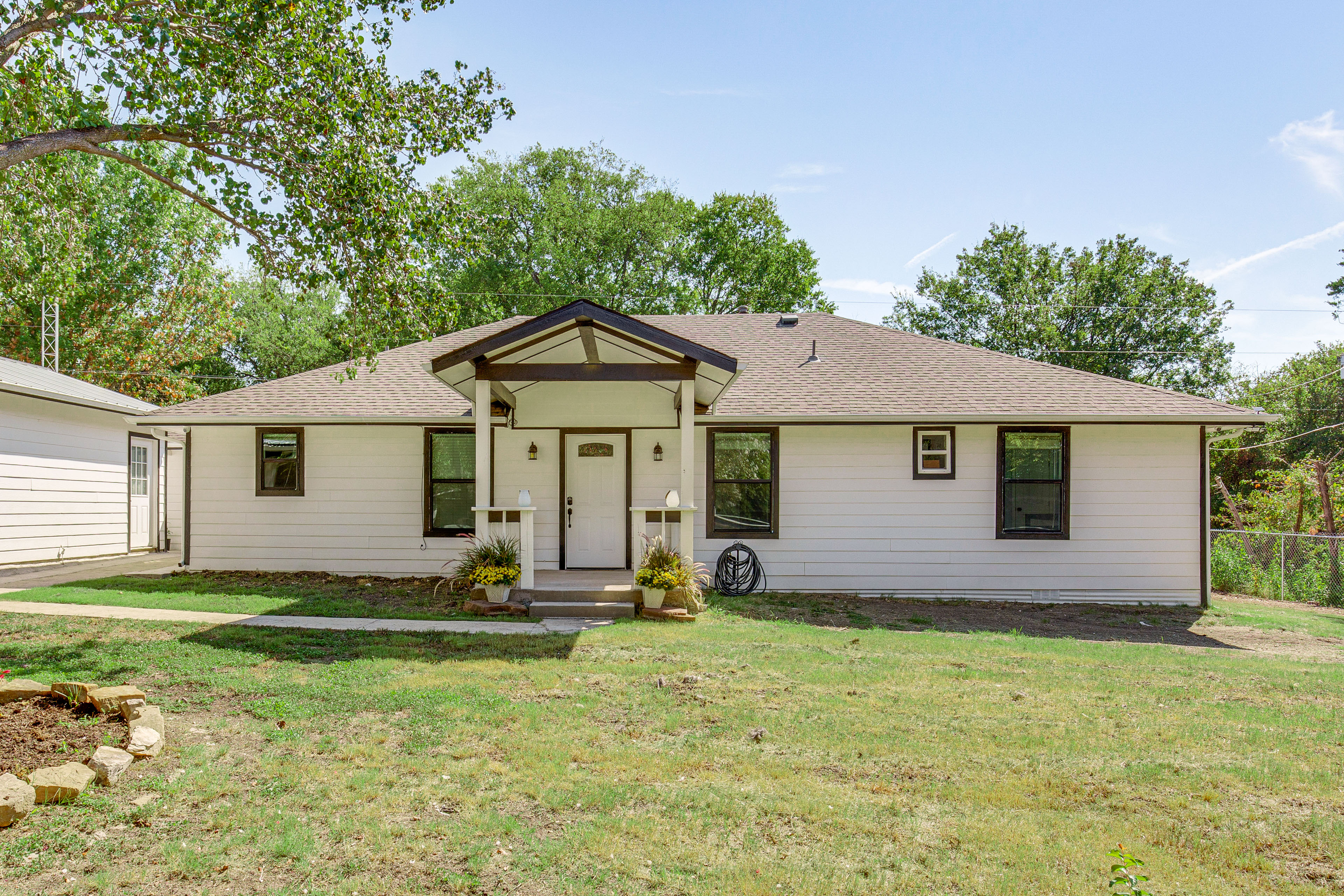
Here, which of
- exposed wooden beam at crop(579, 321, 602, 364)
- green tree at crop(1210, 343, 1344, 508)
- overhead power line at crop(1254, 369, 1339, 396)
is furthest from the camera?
overhead power line at crop(1254, 369, 1339, 396)

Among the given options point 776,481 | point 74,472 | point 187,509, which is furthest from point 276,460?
point 776,481

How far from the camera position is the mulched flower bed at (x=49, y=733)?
13.2 ft

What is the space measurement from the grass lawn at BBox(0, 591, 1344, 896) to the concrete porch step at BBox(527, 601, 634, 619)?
173 cm

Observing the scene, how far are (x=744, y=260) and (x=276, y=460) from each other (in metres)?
23.3

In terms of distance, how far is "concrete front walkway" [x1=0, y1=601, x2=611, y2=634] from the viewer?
798 centimetres

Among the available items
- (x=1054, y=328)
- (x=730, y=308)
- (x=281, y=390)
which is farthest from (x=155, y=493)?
(x=1054, y=328)

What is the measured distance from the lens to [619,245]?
31109 millimetres

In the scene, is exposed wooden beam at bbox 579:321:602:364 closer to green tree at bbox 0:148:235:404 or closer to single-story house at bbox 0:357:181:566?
single-story house at bbox 0:357:181:566

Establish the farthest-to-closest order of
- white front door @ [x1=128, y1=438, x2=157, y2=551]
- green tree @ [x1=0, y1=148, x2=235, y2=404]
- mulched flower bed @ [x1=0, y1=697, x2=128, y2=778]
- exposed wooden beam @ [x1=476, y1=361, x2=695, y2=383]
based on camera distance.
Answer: green tree @ [x1=0, y1=148, x2=235, y2=404] → white front door @ [x1=128, y1=438, x2=157, y2=551] → exposed wooden beam @ [x1=476, y1=361, x2=695, y2=383] → mulched flower bed @ [x1=0, y1=697, x2=128, y2=778]

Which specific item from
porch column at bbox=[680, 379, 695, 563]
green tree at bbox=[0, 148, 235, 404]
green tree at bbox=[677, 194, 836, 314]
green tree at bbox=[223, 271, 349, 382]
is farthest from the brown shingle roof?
green tree at bbox=[223, 271, 349, 382]

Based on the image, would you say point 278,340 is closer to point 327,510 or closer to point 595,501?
point 327,510

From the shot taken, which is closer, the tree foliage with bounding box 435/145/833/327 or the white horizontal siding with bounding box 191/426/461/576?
the white horizontal siding with bounding box 191/426/461/576

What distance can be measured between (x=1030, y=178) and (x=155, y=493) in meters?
20.0

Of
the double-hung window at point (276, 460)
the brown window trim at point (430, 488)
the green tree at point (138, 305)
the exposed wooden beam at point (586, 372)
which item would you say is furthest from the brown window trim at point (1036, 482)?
the green tree at point (138, 305)
